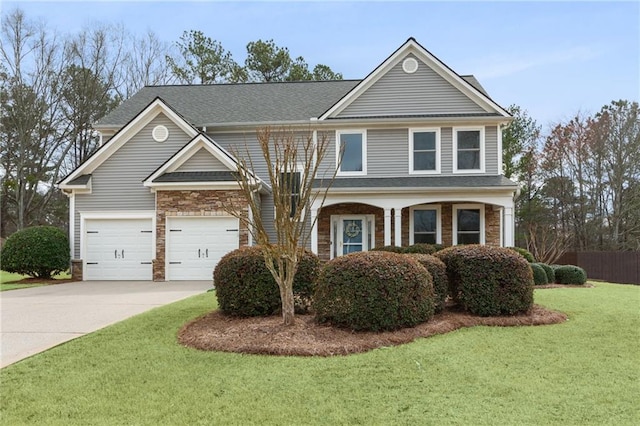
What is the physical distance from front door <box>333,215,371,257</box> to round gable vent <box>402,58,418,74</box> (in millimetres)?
5555

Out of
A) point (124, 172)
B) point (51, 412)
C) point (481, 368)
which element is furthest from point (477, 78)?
point (51, 412)

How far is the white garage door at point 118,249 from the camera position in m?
15.4

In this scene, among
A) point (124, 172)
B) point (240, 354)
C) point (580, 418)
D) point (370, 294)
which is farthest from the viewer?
point (124, 172)

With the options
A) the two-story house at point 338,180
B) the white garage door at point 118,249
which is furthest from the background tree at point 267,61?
the white garage door at point 118,249

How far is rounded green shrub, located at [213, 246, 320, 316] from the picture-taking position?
24.4 feet

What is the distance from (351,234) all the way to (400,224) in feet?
6.69

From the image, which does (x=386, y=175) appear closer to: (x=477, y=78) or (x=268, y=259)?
(x=477, y=78)

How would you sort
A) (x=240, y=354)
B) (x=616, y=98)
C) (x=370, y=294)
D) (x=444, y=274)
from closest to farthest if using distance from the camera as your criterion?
(x=240, y=354) → (x=370, y=294) → (x=444, y=274) → (x=616, y=98)

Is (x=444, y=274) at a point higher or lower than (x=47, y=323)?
higher

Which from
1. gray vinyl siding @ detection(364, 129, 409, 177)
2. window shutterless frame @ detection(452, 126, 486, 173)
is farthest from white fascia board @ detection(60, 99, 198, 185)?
window shutterless frame @ detection(452, 126, 486, 173)

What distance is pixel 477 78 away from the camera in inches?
816

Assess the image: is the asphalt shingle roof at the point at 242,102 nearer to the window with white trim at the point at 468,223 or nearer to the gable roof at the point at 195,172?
the gable roof at the point at 195,172

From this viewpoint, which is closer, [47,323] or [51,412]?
[51,412]

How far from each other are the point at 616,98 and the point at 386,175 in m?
20.6
